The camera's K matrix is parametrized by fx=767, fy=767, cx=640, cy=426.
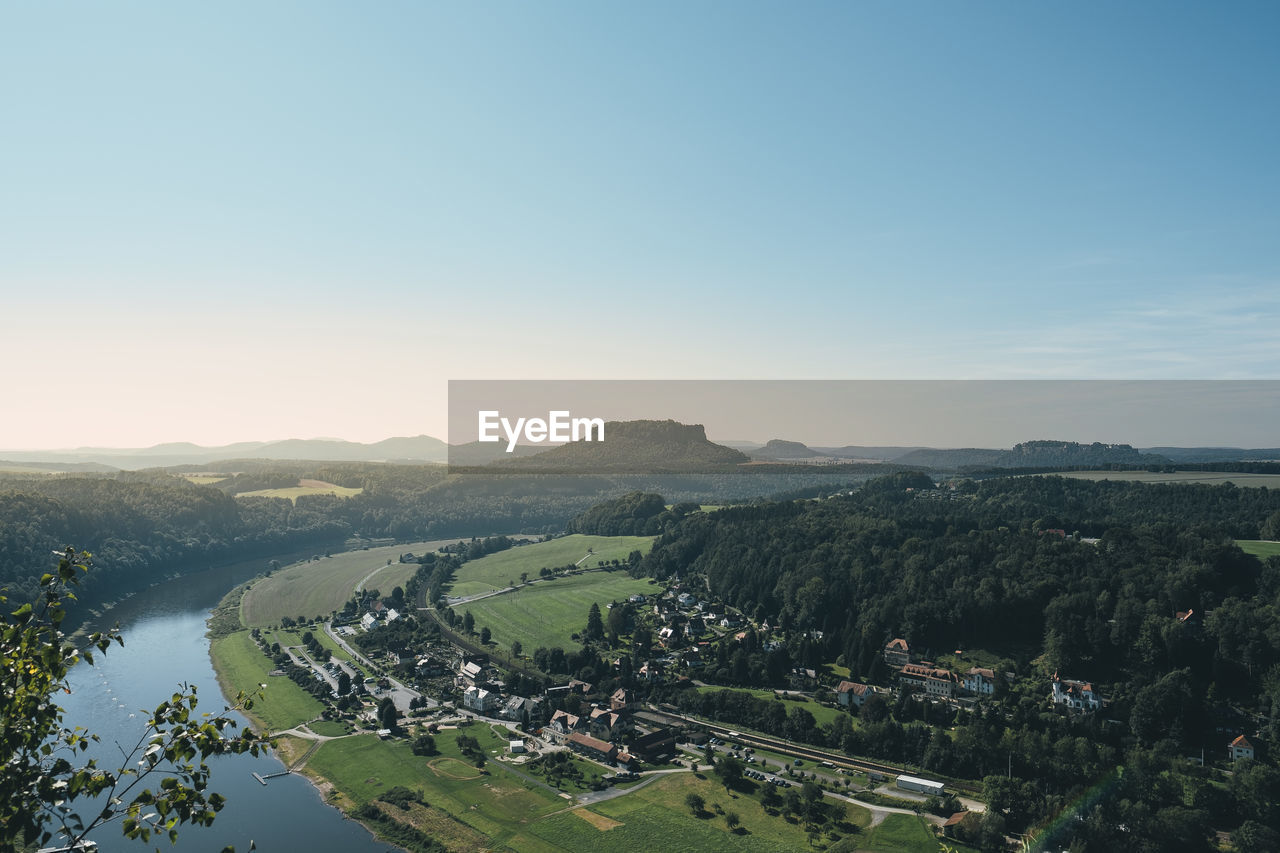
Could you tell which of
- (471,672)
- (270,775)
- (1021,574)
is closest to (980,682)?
(1021,574)

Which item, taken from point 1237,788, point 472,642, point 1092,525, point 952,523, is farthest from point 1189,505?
point 472,642

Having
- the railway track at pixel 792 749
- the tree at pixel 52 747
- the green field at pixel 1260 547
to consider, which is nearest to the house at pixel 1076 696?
the railway track at pixel 792 749

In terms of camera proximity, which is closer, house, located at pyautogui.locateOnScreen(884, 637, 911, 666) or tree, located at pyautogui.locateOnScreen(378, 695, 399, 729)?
tree, located at pyautogui.locateOnScreen(378, 695, 399, 729)

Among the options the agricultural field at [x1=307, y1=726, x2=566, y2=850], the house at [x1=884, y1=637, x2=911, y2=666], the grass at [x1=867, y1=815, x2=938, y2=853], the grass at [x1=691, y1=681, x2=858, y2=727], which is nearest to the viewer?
the grass at [x1=867, y1=815, x2=938, y2=853]

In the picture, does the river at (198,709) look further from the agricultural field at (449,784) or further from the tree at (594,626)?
the tree at (594,626)

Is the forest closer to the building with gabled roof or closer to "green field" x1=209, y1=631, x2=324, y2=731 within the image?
the building with gabled roof

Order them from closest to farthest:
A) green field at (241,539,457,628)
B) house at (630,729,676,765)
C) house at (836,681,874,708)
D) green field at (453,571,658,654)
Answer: house at (630,729,676,765), house at (836,681,874,708), green field at (453,571,658,654), green field at (241,539,457,628)

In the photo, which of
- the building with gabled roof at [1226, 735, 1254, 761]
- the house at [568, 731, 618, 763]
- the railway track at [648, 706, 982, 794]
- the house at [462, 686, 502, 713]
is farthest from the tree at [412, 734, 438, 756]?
the building with gabled roof at [1226, 735, 1254, 761]
